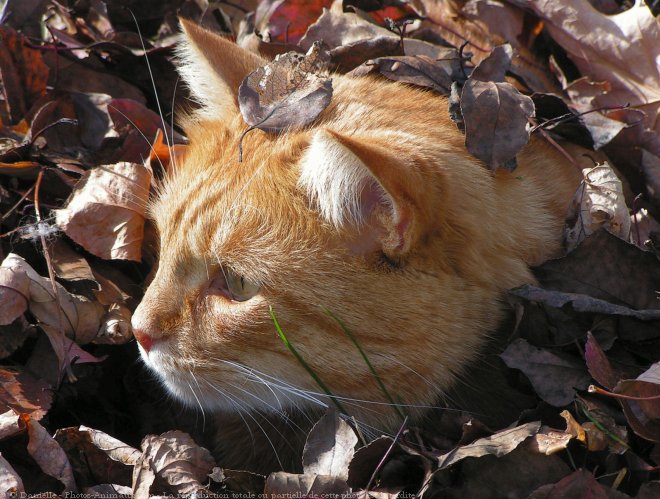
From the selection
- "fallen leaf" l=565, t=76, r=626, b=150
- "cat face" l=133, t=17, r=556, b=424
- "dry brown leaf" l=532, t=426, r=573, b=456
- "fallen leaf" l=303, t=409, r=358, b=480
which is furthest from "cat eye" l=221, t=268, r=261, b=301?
"fallen leaf" l=565, t=76, r=626, b=150

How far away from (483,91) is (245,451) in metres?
1.60

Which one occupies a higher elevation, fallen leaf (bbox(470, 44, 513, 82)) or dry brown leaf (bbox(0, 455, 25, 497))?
fallen leaf (bbox(470, 44, 513, 82))

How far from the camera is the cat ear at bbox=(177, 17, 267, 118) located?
9.27 feet

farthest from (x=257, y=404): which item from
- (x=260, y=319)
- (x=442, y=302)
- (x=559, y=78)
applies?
(x=559, y=78)

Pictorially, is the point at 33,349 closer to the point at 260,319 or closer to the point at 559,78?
the point at 260,319

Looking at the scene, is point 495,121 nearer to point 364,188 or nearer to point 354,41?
point 364,188

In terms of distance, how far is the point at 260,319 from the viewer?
2.37 meters

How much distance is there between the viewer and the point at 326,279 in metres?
2.35

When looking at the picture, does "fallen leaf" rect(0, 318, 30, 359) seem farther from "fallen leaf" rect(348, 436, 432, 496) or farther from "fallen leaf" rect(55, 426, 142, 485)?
"fallen leaf" rect(348, 436, 432, 496)

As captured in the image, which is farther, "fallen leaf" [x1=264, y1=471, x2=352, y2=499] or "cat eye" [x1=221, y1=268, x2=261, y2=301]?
"cat eye" [x1=221, y1=268, x2=261, y2=301]

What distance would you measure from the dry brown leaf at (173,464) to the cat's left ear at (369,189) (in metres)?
0.88

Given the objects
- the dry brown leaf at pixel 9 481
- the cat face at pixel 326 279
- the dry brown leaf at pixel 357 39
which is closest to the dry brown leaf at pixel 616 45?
the dry brown leaf at pixel 357 39

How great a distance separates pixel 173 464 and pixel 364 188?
1.09 metres

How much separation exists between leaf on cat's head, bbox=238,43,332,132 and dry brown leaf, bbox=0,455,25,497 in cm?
135
